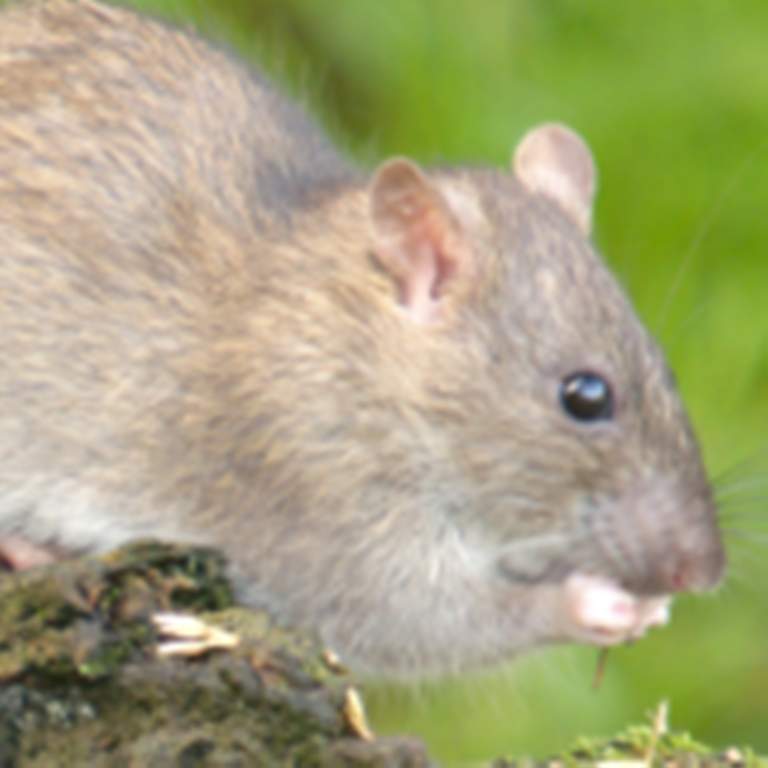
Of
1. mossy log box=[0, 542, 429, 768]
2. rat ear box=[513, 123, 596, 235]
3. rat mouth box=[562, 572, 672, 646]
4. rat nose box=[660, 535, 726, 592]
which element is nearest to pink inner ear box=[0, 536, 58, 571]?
rat mouth box=[562, 572, 672, 646]

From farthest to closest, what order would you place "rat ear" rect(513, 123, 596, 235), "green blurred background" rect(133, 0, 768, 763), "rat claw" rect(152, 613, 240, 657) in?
"green blurred background" rect(133, 0, 768, 763), "rat ear" rect(513, 123, 596, 235), "rat claw" rect(152, 613, 240, 657)

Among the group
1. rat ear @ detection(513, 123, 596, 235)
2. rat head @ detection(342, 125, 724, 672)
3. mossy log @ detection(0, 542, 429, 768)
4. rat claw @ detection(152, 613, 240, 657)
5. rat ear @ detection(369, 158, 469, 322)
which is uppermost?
rat ear @ detection(513, 123, 596, 235)

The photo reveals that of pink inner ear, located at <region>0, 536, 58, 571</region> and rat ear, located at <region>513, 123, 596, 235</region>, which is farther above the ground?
rat ear, located at <region>513, 123, 596, 235</region>

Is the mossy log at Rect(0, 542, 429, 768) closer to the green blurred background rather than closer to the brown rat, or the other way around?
the brown rat

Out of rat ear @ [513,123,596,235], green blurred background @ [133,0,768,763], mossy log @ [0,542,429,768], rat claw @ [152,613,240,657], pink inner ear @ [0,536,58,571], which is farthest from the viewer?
green blurred background @ [133,0,768,763]

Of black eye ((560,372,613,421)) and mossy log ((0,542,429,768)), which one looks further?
black eye ((560,372,613,421))

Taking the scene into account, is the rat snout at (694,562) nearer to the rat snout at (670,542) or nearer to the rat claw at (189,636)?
the rat snout at (670,542)

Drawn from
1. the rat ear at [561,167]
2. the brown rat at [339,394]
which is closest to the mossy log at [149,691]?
the brown rat at [339,394]

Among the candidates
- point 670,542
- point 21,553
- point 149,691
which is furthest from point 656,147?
point 149,691

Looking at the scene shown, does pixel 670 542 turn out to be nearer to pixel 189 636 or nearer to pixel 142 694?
pixel 189 636
